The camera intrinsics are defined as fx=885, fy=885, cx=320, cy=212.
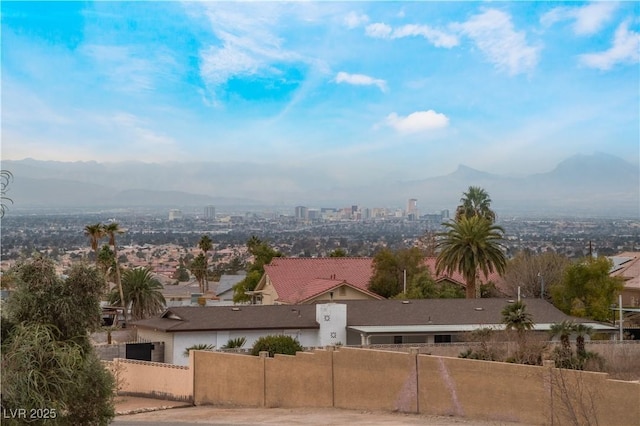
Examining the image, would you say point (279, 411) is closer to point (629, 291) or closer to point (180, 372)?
point (180, 372)

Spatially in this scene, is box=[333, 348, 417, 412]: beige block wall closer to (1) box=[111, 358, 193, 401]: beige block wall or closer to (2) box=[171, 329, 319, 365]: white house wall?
(1) box=[111, 358, 193, 401]: beige block wall

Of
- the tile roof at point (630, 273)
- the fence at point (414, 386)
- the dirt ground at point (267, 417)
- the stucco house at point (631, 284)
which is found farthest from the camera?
the tile roof at point (630, 273)

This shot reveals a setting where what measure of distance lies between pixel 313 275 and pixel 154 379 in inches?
1030

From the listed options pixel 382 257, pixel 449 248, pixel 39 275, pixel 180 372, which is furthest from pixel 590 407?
pixel 382 257

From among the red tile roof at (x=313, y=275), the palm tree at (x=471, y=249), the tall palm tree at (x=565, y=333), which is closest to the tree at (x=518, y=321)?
the tall palm tree at (x=565, y=333)

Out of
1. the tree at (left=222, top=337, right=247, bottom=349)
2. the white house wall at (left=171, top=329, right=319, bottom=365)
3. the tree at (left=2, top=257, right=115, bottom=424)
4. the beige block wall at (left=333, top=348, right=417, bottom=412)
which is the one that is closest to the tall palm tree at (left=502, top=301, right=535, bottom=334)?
the beige block wall at (left=333, top=348, right=417, bottom=412)

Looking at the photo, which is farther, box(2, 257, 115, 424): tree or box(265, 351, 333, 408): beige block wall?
box(265, 351, 333, 408): beige block wall

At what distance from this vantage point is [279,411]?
3544cm

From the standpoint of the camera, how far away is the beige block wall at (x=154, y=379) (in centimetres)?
4041

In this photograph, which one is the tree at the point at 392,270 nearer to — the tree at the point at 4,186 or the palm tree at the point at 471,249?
the palm tree at the point at 471,249

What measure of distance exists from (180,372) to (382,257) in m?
32.1

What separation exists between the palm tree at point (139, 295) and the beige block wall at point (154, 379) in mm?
25730

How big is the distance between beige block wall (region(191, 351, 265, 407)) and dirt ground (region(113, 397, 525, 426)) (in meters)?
0.70

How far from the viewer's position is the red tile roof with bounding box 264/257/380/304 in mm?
62219
